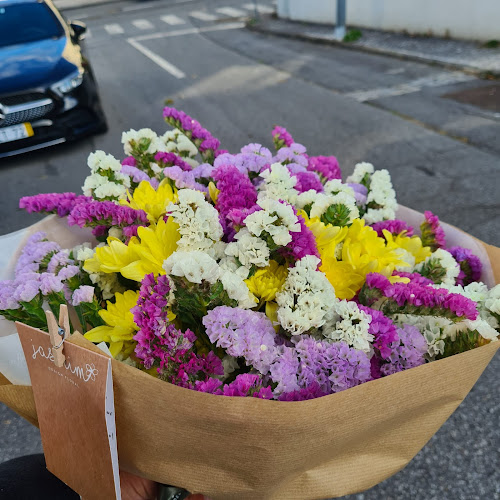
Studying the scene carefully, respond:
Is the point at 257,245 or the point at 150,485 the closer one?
the point at 257,245

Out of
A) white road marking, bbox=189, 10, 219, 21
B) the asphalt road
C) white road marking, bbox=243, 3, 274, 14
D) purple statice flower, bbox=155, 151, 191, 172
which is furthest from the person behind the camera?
white road marking, bbox=243, 3, 274, 14

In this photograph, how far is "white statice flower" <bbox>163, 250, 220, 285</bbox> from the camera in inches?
31.5

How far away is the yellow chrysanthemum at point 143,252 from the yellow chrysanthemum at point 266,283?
0.16m

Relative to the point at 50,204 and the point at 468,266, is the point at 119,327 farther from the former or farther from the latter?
the point at 468,266

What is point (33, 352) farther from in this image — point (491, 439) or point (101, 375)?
point (491, 439)

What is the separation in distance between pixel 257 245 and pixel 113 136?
5.60 meters

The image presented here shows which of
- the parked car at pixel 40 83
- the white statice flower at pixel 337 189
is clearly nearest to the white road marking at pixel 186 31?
the parked car at pixel 40 83

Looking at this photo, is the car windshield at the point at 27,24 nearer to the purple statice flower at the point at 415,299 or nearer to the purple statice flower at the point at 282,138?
the purple statice flower at the point at 282,138

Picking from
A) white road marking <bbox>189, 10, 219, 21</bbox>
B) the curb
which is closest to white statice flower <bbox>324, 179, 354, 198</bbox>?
the curb

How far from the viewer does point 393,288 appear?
942mm

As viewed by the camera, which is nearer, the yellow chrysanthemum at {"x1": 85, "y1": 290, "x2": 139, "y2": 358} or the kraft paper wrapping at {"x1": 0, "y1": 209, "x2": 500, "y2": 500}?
the kraft paper wrapping at {"x1": 0, "y1": 209, "x2": 500, "y2": 500}

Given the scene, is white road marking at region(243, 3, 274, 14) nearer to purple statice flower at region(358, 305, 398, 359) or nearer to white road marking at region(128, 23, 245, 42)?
white road marking at region(128, 23, 245, 42)

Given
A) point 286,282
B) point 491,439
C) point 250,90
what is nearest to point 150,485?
point 286,282

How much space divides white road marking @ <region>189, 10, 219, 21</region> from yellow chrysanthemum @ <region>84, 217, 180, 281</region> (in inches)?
612
